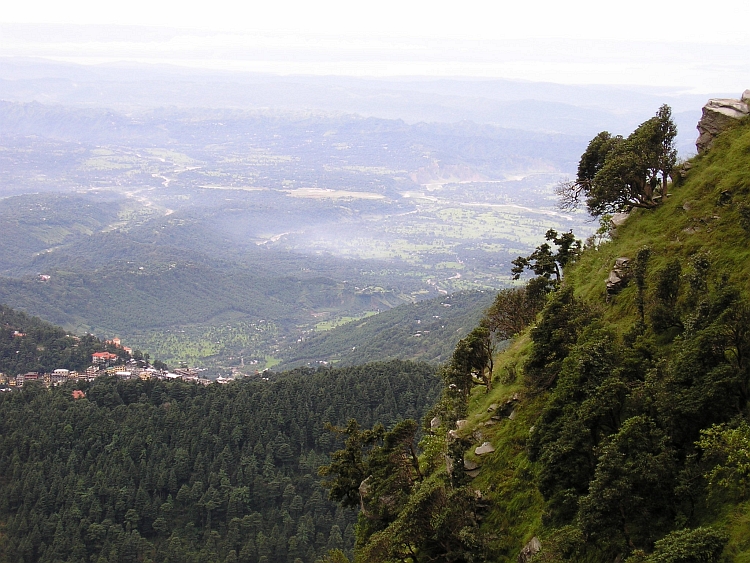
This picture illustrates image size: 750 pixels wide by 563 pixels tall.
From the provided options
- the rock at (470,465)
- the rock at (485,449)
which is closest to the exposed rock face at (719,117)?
the rock at (485,449)

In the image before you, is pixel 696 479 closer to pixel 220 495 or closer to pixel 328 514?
pixel 328 514

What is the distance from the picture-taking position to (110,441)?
76.7 metres

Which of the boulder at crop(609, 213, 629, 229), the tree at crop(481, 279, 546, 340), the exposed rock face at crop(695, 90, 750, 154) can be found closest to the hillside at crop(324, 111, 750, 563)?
the boulder at crop(609, 213, 629, 229)

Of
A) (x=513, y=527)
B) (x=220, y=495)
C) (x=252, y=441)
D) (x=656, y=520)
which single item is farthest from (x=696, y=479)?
(x=252, y=441)

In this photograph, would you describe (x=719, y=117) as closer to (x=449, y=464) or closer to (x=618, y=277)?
(x=618, y=277)

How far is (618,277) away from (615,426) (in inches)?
344

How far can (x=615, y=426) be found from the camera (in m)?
20.9

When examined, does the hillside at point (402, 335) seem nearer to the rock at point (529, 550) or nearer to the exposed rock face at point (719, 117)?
the exposed rock face at point (719, 117)

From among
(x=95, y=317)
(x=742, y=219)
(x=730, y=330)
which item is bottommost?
(x=95, y=317)

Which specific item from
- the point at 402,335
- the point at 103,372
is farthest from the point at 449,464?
the point at 402,335

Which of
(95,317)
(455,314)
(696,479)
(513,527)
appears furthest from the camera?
(95,317)

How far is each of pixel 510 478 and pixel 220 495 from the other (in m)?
50.5

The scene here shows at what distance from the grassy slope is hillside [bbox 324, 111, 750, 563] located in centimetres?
6

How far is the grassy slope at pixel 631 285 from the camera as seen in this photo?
22984mm
